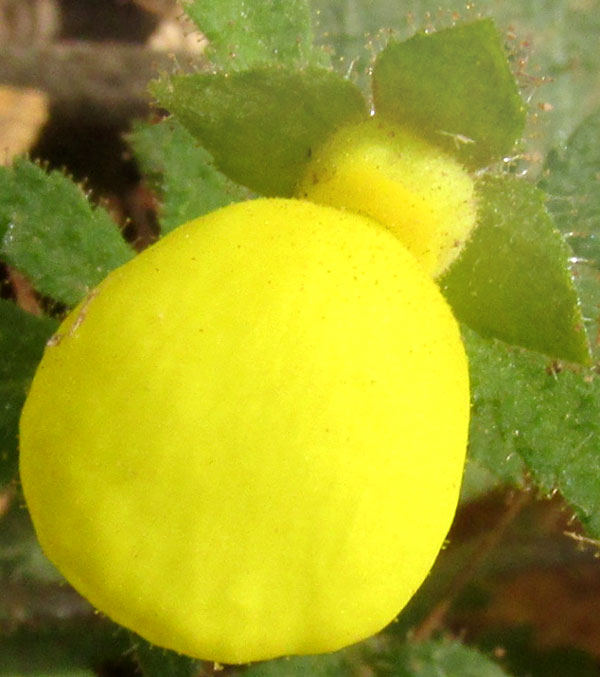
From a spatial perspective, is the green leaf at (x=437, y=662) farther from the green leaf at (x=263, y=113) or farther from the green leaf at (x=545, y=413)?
the green leaf at (x=263, y=113)

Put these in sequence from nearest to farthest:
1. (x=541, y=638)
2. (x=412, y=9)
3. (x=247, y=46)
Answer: (x=247, y=46)
(x=412, y=9)
(x=541, y=638)

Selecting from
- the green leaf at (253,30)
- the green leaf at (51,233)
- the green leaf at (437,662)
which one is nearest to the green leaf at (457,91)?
the green leaf at (253,30)

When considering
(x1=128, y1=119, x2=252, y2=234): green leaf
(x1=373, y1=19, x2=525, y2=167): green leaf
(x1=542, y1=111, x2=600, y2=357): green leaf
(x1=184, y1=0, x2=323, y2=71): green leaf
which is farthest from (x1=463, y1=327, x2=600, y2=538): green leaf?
(x1=128, y1=119, x2=252, y2=234): green leaf

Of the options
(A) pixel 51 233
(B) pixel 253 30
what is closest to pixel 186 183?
(A) pixel 51 233

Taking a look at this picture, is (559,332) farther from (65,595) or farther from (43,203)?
(65,595)

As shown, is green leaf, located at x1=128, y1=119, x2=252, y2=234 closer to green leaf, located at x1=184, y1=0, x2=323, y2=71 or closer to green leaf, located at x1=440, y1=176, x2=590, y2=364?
green leaf, located at x1=184, y1=0, x2=323, y2=71

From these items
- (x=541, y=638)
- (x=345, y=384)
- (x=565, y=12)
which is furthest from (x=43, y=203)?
(x=541, y=638)
